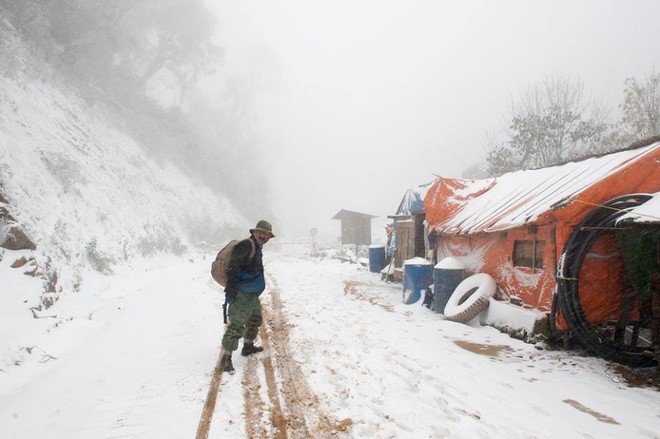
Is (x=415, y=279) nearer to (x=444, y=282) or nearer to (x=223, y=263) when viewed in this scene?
(x=444, y=282)

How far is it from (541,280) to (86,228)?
12.9 metres

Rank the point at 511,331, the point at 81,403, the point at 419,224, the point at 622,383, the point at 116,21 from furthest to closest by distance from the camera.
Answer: the point at 116,21, the point at 419,224, the point at 511,331, the point at 622,383, the point at 81,403

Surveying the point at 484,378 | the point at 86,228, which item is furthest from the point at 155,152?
the point at 484,378

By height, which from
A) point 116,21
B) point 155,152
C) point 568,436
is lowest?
point 568,436

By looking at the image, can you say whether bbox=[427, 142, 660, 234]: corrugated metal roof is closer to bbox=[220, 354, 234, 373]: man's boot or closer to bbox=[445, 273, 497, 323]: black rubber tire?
bbox=[445, 273, 497, 323]: black rubber tire

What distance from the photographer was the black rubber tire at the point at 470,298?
786 cm

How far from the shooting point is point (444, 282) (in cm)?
901

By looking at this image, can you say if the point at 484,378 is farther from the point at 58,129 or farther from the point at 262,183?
the point at 262,183

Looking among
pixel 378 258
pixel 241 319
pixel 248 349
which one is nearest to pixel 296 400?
pixel 241 319

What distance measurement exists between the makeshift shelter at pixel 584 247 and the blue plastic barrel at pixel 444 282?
941 millimetres

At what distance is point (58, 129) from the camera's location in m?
14.1

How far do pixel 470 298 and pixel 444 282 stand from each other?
0.98 metres

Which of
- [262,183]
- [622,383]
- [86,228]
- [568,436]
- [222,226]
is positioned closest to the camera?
[568,436]

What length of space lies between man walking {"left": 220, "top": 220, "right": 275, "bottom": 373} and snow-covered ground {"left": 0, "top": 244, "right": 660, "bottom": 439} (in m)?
0.35
